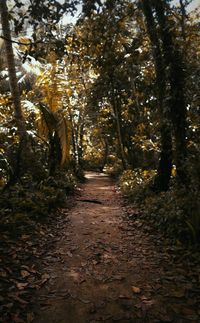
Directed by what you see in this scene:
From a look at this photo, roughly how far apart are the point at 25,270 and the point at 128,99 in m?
16.8

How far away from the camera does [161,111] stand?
881 centimetres

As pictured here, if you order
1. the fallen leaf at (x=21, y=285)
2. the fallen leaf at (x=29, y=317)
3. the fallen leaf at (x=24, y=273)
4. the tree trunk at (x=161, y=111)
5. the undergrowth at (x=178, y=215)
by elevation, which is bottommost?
the fallen leaf at (x=29, y=317)

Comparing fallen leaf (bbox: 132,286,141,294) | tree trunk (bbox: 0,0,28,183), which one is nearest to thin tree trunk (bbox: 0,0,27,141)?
tree trunk (bbox: 0,0,28,183)

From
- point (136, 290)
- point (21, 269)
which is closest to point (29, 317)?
point (21, 269)

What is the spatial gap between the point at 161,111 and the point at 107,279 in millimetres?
5384

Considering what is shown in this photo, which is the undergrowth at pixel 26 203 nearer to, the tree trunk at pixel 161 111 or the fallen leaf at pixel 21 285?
the fallen leaf at pixel 21 285

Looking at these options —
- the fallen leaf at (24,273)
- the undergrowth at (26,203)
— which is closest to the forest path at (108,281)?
the fallen leaf at (24,273)

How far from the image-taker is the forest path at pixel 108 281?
12.1 ft

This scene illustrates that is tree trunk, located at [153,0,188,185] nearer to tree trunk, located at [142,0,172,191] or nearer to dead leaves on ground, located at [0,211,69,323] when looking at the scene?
tree trunk, located at [142,0,172,191]

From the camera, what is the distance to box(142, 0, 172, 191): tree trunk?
27.6 feet

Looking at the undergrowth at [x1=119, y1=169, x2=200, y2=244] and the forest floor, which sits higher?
the undergrowth at [x1=119, y1=169, x2=200, y2=244]

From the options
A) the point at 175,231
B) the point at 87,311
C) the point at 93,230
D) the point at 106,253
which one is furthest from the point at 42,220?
the point at 87,311

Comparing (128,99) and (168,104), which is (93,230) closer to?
(168,104)

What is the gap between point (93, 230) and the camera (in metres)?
7.05
